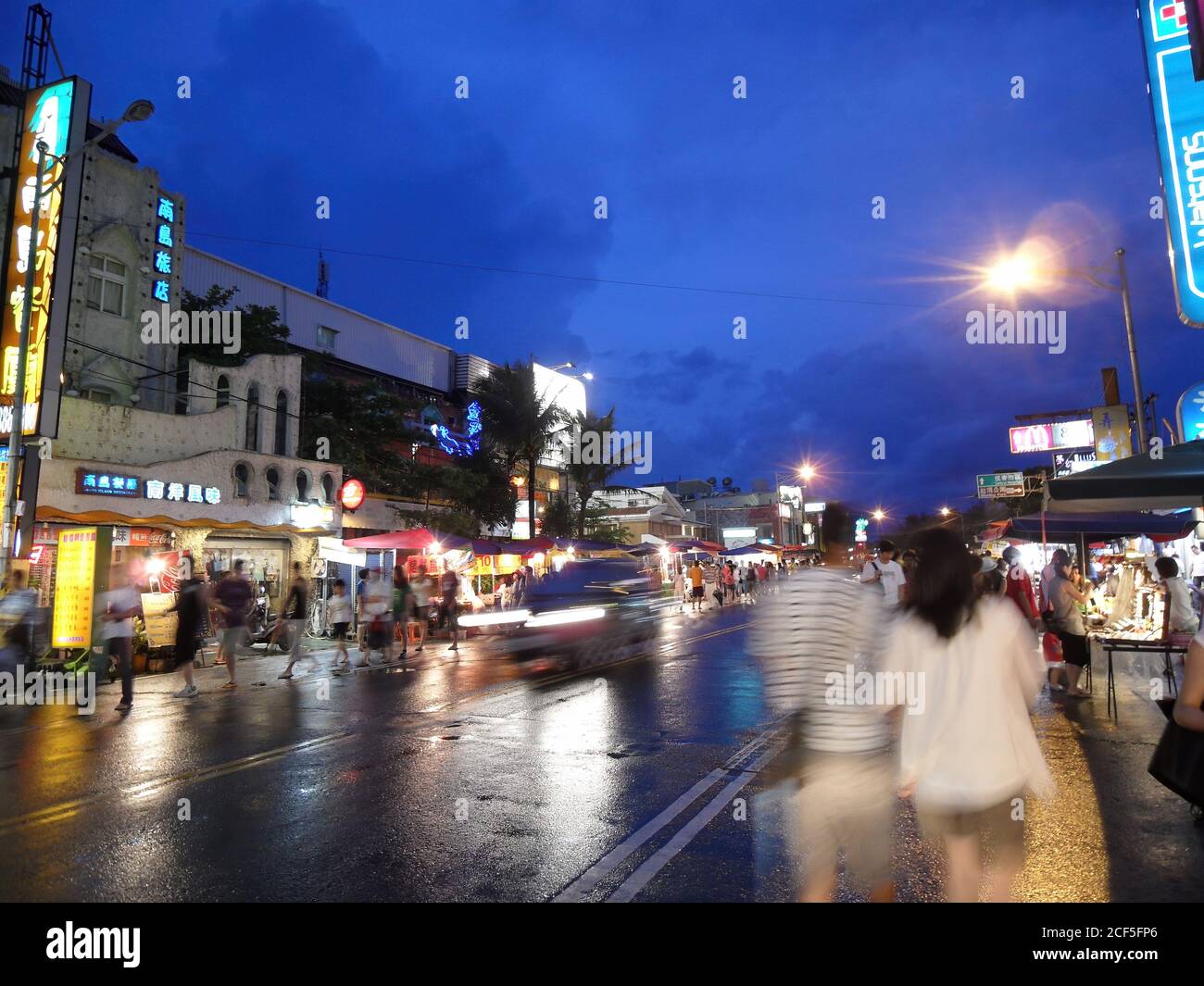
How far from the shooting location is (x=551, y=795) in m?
6.56

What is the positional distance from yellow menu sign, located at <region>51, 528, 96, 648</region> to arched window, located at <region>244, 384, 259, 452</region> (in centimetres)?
982

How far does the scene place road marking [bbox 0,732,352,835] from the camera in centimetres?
602

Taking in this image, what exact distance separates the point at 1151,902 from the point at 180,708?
11293mm

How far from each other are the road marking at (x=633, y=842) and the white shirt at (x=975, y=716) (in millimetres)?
2241

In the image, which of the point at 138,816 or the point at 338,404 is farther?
the point at 338,404

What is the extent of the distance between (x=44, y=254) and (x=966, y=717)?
19.4m

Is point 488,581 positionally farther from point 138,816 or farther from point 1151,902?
point 1151,902

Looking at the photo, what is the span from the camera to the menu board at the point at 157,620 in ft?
51.9

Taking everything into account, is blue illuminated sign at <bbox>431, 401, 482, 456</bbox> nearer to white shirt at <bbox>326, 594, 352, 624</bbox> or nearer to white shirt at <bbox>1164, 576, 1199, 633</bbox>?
white shirt at <bbox>326, 594, 352, 624</bbox>

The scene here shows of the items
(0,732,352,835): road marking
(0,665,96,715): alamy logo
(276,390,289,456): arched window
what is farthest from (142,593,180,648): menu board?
(276,390,289,456): arched window

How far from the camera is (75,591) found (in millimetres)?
14195

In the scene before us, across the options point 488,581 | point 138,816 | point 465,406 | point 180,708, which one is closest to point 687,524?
point 465,406


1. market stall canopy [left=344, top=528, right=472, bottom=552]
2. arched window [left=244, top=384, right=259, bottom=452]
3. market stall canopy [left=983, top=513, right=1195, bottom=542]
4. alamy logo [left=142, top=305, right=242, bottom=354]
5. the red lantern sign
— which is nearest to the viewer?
market stall canopy [left=983, top=513, right=1195, bottom=542]
